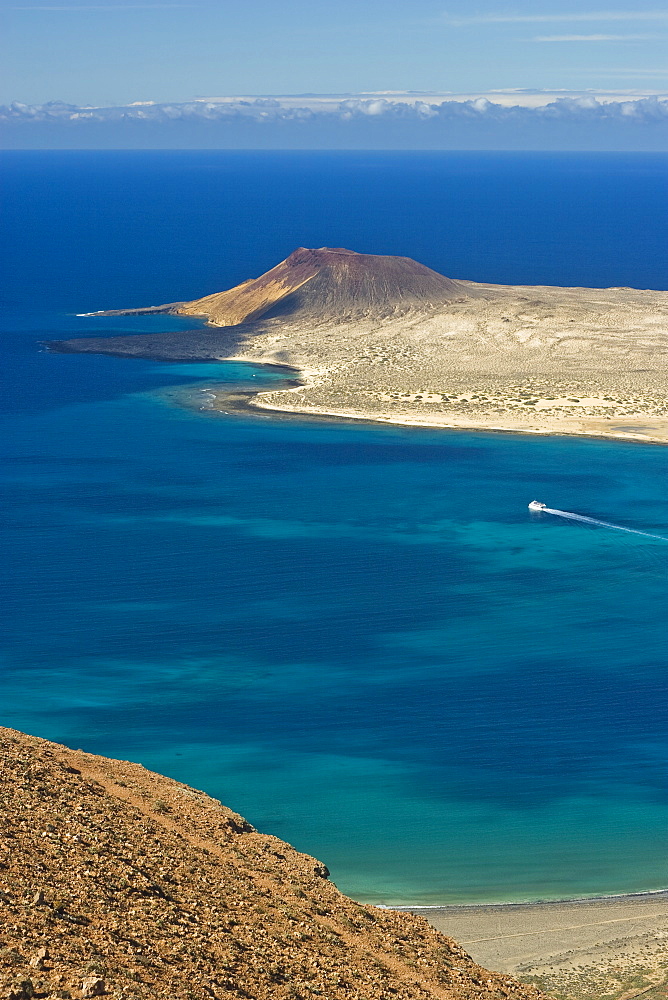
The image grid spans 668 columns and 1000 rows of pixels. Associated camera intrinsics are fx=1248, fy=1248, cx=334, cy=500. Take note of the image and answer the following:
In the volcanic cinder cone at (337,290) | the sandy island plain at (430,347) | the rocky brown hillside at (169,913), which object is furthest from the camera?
the volcanic cinder cone at (337,290)

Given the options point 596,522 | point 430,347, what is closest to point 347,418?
point 430,347

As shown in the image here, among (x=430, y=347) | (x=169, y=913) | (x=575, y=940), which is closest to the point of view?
(x=169, y=913)

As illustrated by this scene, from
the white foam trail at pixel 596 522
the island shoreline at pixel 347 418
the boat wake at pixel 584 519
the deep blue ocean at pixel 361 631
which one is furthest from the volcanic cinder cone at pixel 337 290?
the white foam trail at pixel 596 522

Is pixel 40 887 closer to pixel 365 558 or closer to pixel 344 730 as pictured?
pixel 344 730

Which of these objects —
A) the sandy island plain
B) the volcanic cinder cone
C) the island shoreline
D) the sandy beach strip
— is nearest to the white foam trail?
the island shoreline

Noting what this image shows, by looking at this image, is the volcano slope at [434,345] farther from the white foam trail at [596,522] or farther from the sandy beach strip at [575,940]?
the sandy beach strip at [575,940]

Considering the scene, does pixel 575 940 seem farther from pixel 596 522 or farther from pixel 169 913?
pixel 596 522
